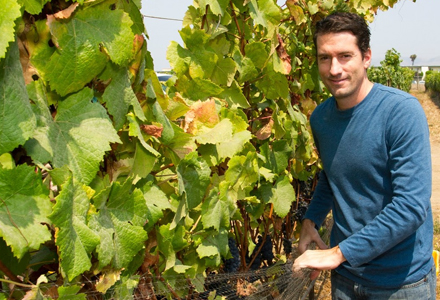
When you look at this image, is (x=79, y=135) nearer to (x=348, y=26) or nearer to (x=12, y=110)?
(x=12, y=110)

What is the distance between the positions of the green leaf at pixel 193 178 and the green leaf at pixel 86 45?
374 mm

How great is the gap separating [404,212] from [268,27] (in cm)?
103

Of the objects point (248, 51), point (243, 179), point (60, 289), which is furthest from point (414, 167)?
point (60, 289)

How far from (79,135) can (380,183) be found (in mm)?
1182

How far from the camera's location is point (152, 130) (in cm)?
123

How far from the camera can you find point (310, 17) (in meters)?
3.18

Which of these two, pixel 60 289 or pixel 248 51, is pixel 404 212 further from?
pixel 60 289

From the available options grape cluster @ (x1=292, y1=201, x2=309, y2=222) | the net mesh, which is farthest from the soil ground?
the net mesh

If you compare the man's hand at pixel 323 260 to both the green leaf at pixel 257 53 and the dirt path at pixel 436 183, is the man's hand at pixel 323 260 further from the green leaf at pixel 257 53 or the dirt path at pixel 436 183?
the dirt path at pixel 436 183

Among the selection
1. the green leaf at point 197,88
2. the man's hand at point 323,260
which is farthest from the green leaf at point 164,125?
the man's hand at point 323,260

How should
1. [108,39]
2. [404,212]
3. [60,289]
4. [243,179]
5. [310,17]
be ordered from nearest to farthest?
[60,289], [108,39], [404,212], [243,179], [310,17]

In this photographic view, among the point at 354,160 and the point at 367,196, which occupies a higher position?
the point at 354,160

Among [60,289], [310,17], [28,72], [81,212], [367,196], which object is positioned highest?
[310,17]

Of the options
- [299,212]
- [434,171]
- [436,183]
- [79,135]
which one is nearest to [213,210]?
[79,135]
